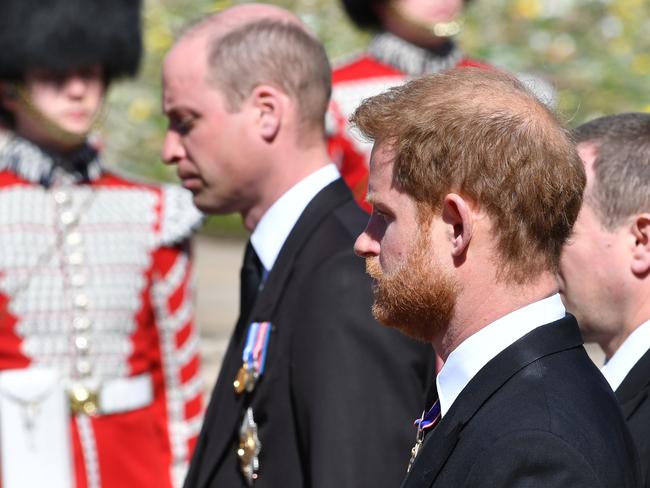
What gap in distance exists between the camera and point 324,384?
2625 millimetres

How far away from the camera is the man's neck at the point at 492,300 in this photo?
75.1 inches

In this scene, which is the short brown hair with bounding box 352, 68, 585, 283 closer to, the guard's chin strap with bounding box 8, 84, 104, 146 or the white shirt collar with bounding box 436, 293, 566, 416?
the white shirt collar with bounding box 436, 293, 566, 416

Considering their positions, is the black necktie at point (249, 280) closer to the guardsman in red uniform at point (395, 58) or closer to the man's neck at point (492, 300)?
the man's neck at point (492, 300)

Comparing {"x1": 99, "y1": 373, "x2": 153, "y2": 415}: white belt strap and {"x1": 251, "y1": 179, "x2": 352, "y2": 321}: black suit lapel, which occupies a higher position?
{"x1": 251, "y1": 179, "x2": 352, "y2": 321}: black suit lapel

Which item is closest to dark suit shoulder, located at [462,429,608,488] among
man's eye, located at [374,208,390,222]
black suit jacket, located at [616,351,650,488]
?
man's eye, located at [374,208,390,222]

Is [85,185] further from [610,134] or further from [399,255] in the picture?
[399,255]

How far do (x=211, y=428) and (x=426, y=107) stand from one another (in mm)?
1174

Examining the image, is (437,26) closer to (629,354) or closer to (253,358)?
(253,358)

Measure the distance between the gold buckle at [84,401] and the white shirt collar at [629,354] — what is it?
6.62 feet

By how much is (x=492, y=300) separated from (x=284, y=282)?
3.24 feet

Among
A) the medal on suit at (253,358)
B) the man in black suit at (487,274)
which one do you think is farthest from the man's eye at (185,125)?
the man in black suit at (487,274)

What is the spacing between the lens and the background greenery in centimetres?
812

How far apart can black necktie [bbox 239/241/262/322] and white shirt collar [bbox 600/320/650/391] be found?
2.83 ft

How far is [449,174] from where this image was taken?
1.91 metres
